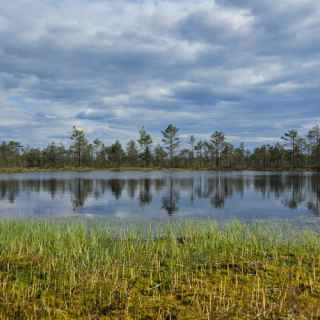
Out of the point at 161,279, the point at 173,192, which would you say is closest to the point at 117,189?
the point at 173,192

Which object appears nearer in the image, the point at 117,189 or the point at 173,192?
the point at 173,192

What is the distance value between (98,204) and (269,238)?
15.7 meters

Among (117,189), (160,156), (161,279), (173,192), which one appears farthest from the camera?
(160,156)

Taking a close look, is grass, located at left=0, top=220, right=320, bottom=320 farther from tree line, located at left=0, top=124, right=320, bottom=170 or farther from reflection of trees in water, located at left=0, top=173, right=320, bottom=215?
tree line, located at left=0, top=124, right=320, bottom=170

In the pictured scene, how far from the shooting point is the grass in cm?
523

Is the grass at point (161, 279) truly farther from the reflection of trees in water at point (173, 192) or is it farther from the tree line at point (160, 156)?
the tree line at point (160, 156)

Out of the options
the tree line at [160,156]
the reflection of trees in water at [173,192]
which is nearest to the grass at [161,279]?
the reflection of trees in water at [173,192]

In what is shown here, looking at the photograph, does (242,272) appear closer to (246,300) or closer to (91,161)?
(246,300)

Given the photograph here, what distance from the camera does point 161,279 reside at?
669 cm

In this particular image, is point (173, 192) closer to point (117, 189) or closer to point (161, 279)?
point (117, 189)

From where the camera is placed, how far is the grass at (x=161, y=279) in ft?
17.2

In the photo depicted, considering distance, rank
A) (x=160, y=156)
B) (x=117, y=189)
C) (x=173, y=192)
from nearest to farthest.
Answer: (x=173, y=192)
(x=117, y=189)
(x=160, y=156)

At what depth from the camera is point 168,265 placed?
7684mm

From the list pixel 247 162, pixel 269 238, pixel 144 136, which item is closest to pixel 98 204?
pixel 269 238
